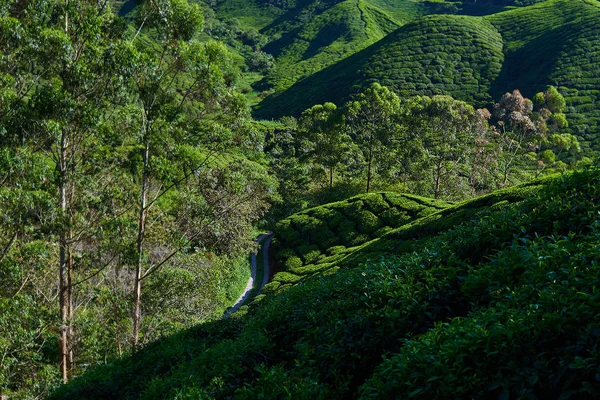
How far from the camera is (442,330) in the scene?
499cm

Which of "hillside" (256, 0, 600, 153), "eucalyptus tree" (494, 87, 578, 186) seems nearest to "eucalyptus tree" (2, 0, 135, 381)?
"eucalyptus tree" (494, 87, 578, 186)

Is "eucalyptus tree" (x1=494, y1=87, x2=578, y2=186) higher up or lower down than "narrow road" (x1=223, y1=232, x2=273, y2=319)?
higher up

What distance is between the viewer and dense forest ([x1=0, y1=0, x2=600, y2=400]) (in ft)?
A: 15.4

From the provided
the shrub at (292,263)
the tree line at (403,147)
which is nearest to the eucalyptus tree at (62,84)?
the shrub at (292,263)

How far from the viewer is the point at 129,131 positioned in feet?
57.6

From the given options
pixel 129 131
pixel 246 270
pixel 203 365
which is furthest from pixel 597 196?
pixel 246 270

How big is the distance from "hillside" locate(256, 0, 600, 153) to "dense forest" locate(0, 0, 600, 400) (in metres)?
35.0

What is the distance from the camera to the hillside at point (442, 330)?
4.05 m

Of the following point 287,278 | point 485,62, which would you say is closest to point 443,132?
point 287,278

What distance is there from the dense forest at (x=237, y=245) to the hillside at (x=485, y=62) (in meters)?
35.0

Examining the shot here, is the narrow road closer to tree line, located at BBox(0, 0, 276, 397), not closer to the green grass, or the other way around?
the green grass

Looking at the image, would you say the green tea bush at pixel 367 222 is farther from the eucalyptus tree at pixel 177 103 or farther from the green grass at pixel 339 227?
the eucalyptus tree at pixel 177 103

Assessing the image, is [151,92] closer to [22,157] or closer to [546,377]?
[22,157]

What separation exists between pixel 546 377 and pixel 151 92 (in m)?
17.3
